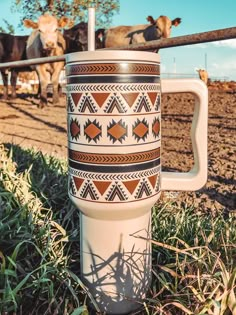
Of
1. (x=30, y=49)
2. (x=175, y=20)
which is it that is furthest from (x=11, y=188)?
(x=175, y=20)

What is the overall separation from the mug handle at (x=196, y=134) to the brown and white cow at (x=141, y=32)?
7187 millimetres

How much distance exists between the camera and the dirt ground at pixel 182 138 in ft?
6.34

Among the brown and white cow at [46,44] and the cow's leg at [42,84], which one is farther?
the brown and white cow at [46,44]

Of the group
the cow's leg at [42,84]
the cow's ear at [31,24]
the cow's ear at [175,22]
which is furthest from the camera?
the cow's ear at [175,22]

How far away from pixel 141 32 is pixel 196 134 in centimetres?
775

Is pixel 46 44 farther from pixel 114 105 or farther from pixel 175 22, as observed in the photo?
pixel 114 105

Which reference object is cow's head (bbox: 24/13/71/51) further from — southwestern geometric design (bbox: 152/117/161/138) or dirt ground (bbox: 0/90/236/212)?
southwestern geometric design (bbox: 152/117/161/138)

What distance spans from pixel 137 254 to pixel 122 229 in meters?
0.07

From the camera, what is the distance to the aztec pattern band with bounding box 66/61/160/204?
0.69m

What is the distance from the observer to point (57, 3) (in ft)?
42.8

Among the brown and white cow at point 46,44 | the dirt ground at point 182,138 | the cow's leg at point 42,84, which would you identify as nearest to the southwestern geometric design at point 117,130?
the dirt ground at point 182,138

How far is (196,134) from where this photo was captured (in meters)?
0.81

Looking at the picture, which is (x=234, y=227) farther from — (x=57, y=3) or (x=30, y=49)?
(x=57, y=3)

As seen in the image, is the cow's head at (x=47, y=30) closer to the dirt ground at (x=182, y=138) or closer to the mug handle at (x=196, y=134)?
the dirt ground at (x=182, y=138)
